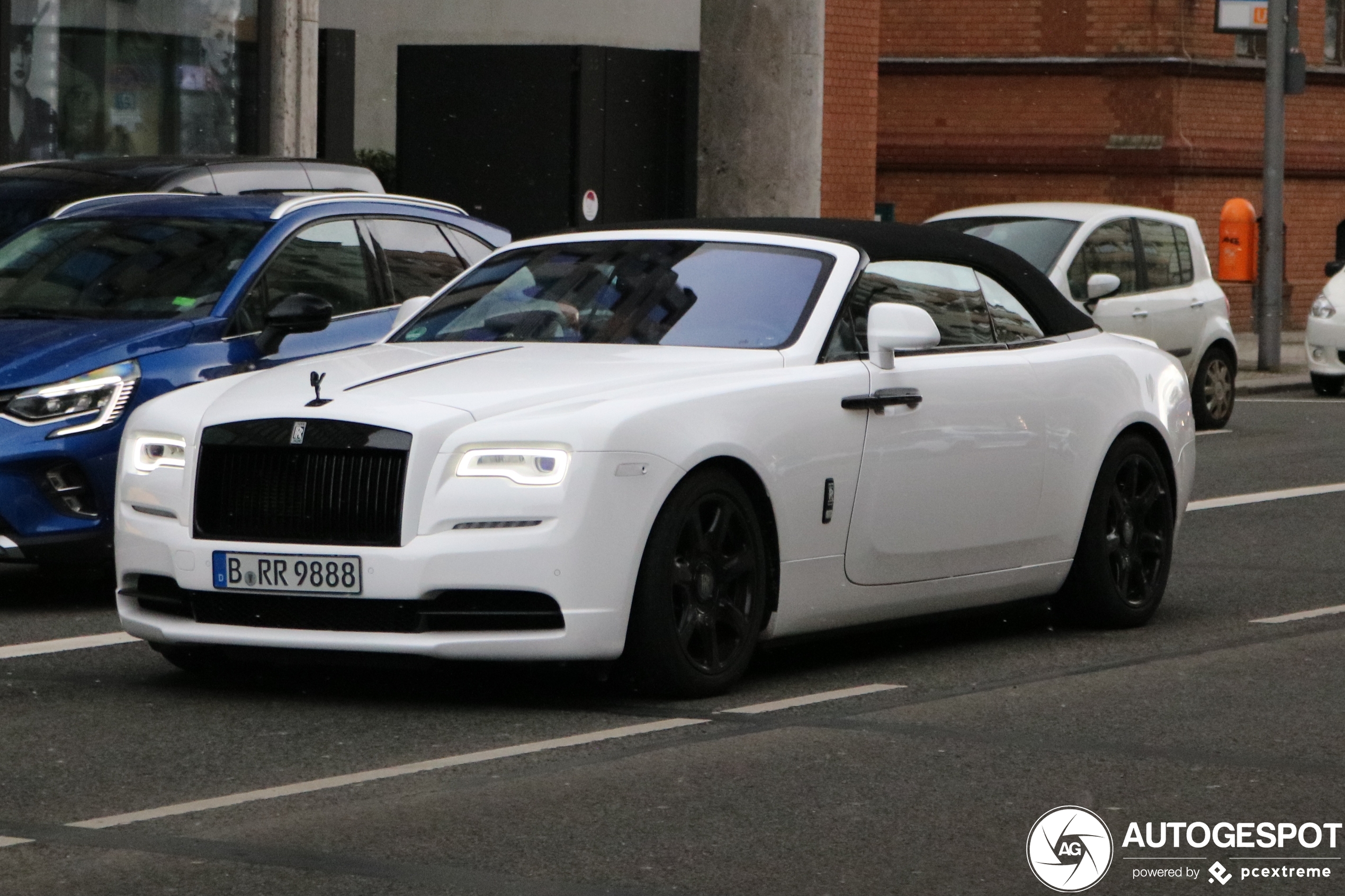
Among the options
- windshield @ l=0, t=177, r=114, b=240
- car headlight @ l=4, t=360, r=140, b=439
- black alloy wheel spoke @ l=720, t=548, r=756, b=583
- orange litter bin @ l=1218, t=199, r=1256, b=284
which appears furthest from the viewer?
orange litter bin @ l=1218, t=199, r=1256, b=284

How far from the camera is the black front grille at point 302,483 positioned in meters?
7.25

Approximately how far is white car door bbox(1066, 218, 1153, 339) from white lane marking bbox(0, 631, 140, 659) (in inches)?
412

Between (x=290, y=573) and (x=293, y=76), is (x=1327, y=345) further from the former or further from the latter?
(x=290, y=573)

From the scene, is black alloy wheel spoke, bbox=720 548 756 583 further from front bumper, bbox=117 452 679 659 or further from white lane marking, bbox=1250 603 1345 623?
white lane marking, bbox=1250 603 1345 623

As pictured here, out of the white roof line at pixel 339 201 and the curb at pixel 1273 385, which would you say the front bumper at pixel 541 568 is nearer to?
the white roof line at pixel 339 201

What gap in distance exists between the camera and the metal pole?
83.1 feet

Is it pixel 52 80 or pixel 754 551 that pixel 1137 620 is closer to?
pixel 754 551

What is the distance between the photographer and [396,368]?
25.8ft

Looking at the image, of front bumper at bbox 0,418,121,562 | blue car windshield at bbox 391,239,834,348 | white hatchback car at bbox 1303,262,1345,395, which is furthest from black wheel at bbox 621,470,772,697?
white hatchback car at bbox 1303,262,1345,395

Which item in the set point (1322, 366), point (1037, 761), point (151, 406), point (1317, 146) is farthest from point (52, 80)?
point (1317, 146)

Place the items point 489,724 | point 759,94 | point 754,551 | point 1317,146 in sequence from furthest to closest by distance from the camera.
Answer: point 1317,146 < point 759,94 < point 754,551 < point 489,724

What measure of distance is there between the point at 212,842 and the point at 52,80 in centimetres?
1567

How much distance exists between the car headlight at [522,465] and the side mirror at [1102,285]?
429 inches

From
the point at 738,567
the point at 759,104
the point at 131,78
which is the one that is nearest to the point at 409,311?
the point at 738,567
